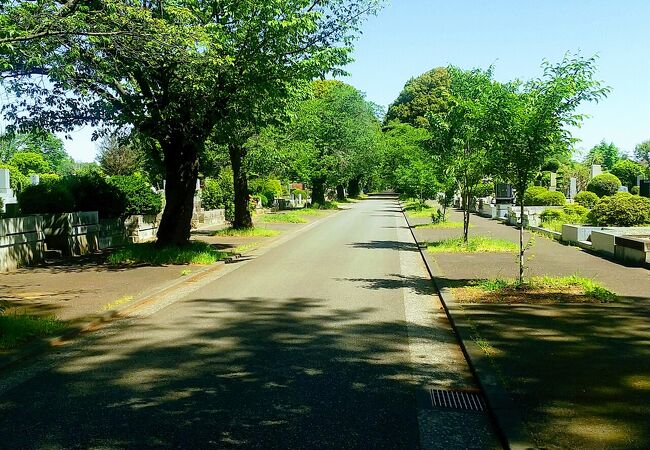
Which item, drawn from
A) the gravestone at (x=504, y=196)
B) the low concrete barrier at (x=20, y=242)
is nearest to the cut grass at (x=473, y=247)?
the low concrete barrier at (x=20, y=242)

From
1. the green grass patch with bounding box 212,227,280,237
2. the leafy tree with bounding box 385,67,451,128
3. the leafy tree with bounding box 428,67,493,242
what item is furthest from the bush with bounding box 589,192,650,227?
the leafy tree with bounding box 385,67,451,128

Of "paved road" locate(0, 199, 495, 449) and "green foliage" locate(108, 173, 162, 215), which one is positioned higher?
"green foliage" locate(108, 173, 162, 215)

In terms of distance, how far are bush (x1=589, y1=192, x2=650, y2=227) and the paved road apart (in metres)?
12.9

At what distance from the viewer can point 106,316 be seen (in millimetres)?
9031

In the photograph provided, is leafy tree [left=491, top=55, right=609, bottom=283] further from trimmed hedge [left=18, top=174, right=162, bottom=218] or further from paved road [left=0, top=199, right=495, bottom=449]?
trimmed hedge [left=18, top=174, right=162, bottom=218]

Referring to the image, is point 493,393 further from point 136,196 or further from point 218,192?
point 218,192

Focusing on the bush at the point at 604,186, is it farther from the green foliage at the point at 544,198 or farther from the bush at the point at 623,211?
the bush at the point at 623,211

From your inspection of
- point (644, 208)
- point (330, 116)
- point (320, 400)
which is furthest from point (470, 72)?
point (330, 116)

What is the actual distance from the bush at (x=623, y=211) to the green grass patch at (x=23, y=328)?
1867cm

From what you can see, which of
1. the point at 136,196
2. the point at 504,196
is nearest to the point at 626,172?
the point at 504,196

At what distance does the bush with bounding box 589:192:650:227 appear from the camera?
67.3 feet

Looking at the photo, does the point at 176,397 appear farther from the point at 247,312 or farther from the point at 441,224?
the point at 441,224

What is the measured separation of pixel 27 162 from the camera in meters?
81.6

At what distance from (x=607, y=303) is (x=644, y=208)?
13.0 metres
